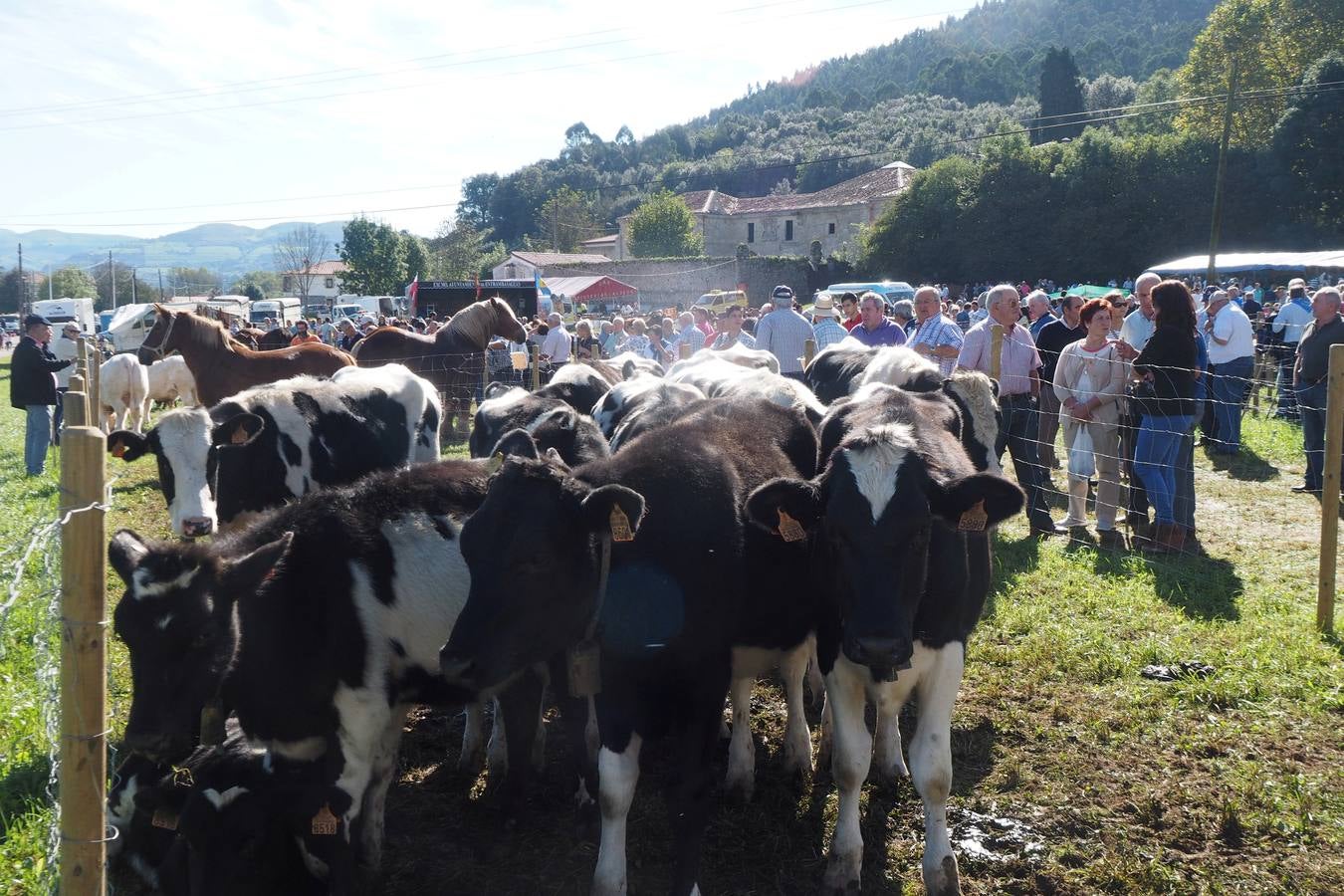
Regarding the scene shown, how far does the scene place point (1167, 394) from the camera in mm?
8539

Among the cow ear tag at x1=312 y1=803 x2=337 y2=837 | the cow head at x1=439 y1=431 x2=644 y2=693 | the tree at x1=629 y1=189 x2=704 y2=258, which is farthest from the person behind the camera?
the tree at x1=629 y1=189 x2=704 y2=258

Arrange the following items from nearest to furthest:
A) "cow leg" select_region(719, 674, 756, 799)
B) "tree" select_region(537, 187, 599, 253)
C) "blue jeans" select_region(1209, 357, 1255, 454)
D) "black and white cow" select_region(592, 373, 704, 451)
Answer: "cow leg" select_region(719, 674, 756, 799) < "black and white cow" select_region(592, 373, 704, 451) < "blue jeans" select_region(1209, 357, 1255, 454) < "tree" select_region(537, 187, 599, 253)

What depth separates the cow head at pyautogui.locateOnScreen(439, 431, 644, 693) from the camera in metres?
3.56

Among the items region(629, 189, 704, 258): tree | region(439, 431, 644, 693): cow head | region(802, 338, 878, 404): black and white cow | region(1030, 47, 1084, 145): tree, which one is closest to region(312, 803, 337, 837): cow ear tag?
region(439, 431, 644, 693): cow head

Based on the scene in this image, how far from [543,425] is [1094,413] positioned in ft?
18.9

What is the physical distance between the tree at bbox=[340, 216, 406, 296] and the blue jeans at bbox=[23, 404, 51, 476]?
62916 millimetres

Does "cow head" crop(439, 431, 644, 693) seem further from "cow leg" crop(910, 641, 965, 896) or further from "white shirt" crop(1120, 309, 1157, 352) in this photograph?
"white shirt" crop(1120, 309, 1157, 352)

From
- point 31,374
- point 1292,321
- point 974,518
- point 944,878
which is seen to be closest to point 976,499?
point 974,518

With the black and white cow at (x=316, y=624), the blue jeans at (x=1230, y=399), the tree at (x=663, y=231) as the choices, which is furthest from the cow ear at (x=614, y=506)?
the tree at (x=663, y=231)

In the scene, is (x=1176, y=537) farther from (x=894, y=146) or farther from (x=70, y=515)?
(x=894, y=146)

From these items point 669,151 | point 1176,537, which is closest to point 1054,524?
point 1176,537

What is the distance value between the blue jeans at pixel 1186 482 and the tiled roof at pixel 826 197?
72.7m

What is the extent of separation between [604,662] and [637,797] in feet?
3.97

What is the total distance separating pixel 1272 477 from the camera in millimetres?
11398
